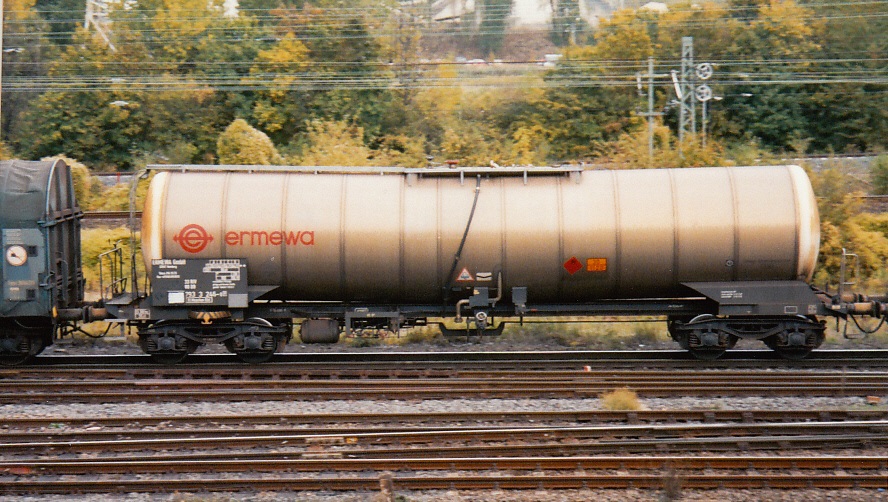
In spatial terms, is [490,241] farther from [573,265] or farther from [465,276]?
[573,265]

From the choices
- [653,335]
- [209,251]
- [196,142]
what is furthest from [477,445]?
[196,142]

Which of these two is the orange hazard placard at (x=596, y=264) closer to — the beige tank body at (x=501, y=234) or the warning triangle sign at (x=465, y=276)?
the beige tank body at (x=501, y=234)

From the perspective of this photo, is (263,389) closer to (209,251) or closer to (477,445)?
(209,251)

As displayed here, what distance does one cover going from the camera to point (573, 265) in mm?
15266

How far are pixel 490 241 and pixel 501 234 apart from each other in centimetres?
24

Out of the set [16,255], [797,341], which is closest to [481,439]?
[797,341]

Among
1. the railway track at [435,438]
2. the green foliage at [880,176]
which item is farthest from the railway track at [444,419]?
the green foliage at [880,176]

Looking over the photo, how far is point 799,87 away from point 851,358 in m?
36.3

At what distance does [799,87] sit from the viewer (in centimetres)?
4800

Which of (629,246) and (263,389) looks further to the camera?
(629,246)

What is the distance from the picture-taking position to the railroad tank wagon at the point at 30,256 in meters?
15.4

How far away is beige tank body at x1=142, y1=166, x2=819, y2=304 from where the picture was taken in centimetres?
1519

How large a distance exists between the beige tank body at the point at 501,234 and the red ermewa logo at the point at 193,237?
19mm

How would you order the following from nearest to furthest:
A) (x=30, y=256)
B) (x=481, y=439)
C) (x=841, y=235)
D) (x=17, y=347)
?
(x=481, y=439) → (x=30, y=256) → (x=17, y=347) → (x=841, y=235)
